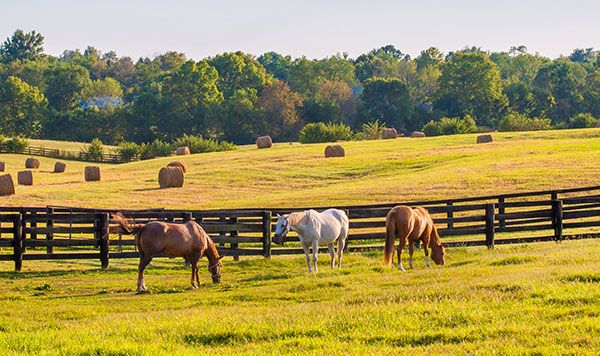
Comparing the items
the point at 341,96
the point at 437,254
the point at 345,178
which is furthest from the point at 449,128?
the point at 437,254

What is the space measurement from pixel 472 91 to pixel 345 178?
3004 inches

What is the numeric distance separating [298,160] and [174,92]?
67.8 m

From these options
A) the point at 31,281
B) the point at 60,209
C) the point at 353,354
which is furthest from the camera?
the point at 60,209

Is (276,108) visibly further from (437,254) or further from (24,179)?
(437,254)

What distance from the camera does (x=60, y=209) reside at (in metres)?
28.0

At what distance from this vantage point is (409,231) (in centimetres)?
1897

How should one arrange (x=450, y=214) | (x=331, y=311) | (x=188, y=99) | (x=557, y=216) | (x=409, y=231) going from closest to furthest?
(x=331, y=311)
(x=409, y=231)
(x=557, y=216)
(x=450, y=214)
(x=188, y=99)

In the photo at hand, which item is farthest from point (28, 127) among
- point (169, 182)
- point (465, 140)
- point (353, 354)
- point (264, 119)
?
point (353, 354)

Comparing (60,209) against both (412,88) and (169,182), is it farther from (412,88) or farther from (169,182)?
(412,88)

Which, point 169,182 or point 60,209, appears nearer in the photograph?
point 60,209

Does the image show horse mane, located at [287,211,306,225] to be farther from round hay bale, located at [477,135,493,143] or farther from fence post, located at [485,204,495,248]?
round hay bale, located at [477,135,493,143]

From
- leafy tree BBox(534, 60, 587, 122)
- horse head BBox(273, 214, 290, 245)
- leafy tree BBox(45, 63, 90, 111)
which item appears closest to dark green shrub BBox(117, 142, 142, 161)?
leafy tree BBox(45, 63, 90, 111)

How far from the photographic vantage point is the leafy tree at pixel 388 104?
126m

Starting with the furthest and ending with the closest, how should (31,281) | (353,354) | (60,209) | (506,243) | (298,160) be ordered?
(298,160)
(60,209)
(506,243)
(31,281)
(353,354)
